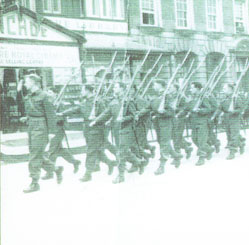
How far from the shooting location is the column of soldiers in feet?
13.2

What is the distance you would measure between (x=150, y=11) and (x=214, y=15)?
0.72 m

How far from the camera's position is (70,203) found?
355 centimetres

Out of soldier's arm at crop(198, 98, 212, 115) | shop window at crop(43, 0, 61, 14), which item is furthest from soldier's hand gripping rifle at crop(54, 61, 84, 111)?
soldier's arm at crop(198, 98, 212, 115)

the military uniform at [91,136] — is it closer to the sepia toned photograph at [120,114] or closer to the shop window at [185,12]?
the sepia toned photograph at [120,114]

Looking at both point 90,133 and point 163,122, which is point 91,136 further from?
point 163,122

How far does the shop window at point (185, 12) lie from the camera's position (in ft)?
14.1

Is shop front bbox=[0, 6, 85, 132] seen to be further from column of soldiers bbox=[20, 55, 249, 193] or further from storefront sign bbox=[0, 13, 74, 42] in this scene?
column of soldiers bbox=[20, 55, 249, 193]

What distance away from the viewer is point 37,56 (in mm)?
3645

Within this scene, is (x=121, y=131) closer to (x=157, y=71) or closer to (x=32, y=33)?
(x=157, y=71)

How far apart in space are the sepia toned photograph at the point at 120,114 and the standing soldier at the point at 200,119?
0.01 meters

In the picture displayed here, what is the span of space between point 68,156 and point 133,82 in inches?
46.8

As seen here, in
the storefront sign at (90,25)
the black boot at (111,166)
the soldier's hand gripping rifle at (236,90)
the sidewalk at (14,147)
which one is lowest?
the black boot at (111,166)

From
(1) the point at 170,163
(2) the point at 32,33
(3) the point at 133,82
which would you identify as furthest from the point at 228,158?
(2) the point at 32,33

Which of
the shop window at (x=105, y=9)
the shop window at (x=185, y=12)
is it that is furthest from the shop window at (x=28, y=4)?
the shop window at (x=185, y=12)
